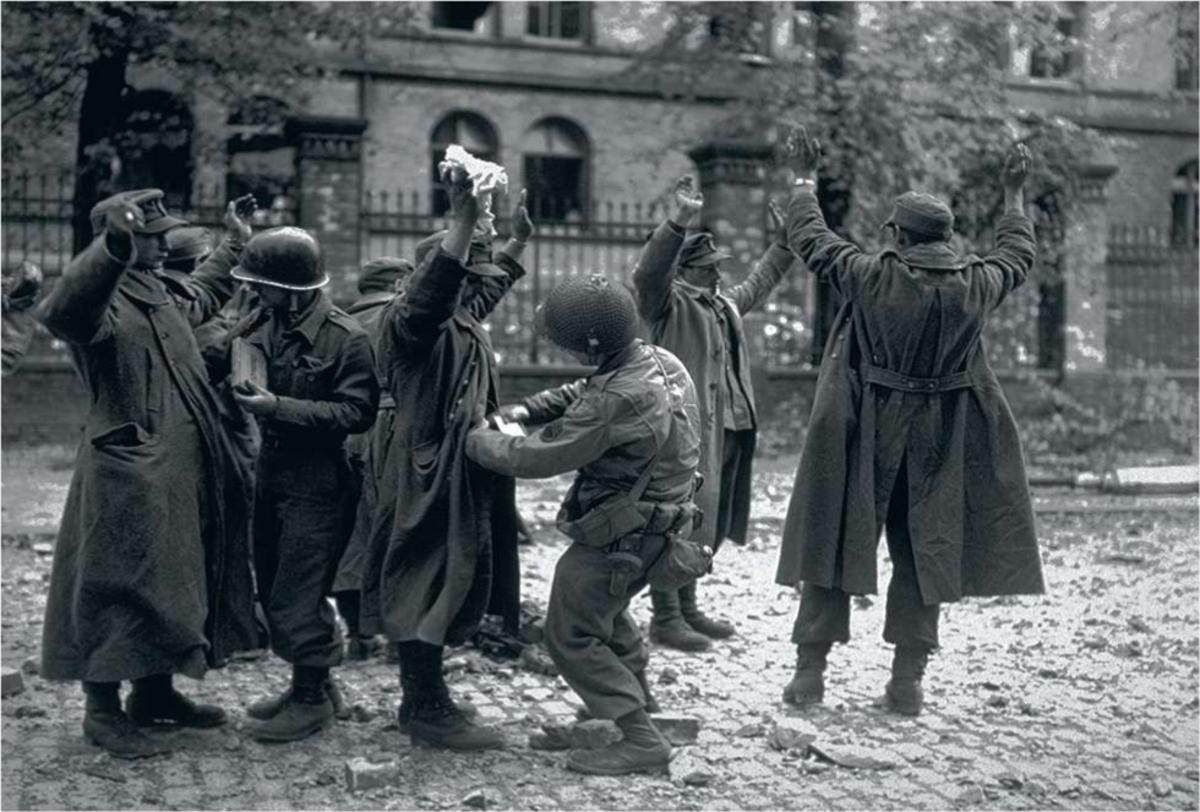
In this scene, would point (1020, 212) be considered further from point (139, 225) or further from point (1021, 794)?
point (139, 225)

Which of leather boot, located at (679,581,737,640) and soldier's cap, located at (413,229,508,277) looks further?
leather boot, located at (679,581,737,640)

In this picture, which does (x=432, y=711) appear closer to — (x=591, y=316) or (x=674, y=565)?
(x=674, y=565)

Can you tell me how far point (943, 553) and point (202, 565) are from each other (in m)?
3.05

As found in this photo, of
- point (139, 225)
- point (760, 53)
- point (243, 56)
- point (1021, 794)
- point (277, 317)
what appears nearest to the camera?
point (139, 225)

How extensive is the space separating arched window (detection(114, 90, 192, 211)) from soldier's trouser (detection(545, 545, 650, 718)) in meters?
12.3

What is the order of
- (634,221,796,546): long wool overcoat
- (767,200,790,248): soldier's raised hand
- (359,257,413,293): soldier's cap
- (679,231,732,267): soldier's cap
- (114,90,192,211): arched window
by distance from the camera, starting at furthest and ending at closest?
(114,90,192,211): arched window, (679,231,732,267): soldier's cap, (767,200,790,248): soldier's raised hand, (359,257,413,293): soldier's cap, (634,221,796,546): long wool overcoat

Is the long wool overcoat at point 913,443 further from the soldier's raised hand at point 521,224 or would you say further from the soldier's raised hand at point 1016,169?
the soldier's raised hand at point 521,224

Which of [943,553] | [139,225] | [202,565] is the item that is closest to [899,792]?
[943,553]

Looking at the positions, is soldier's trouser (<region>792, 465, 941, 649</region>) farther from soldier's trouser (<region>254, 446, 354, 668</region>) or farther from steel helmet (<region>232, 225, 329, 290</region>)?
steel helmet (<region>232, 225, 329, 290</region>)

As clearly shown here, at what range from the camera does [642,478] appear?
5.38 meters

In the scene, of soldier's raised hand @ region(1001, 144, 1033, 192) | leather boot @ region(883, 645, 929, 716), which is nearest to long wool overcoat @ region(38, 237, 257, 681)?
leather boot @ region(883, 645, 929, 716)

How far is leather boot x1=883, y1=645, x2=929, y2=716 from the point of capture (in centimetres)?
650

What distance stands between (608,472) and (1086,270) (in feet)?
54.5

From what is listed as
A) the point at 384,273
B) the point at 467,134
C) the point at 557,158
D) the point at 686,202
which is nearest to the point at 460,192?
the point at 686,202
